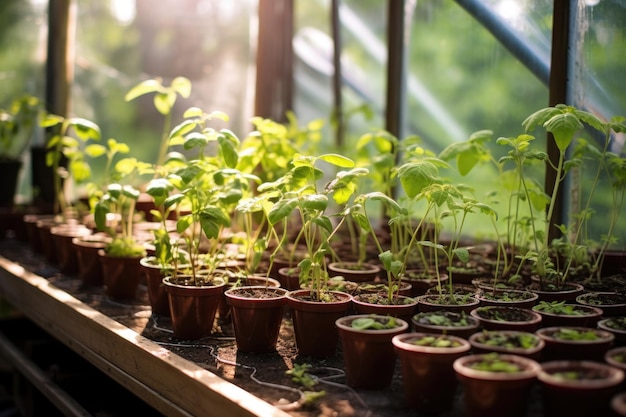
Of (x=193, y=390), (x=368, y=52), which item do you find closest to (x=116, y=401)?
(x=193, y=390)

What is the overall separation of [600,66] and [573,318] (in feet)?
3.57

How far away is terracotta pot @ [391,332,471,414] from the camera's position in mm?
1478

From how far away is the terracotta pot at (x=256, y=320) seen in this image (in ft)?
6.42

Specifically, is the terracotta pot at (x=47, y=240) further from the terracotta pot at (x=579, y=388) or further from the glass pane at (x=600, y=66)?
the terracotta pot at (x=579, y=388)

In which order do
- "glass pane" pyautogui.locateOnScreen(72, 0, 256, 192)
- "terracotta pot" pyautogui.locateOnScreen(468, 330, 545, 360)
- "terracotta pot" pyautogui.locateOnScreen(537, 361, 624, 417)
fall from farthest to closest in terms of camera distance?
1. "glass pane" pyautogui.locateOnScreen(72, 0, 256, 192)
2. "terracotta pot" pyautogui.locateOnScreen(468, 330, 545, 360)
3. "terracotta pot" pyautogui.locateOnScreen(537, 361, 624, 417)

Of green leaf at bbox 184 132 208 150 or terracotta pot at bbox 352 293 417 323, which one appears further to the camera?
green leaf at bbox 184 132 208 150

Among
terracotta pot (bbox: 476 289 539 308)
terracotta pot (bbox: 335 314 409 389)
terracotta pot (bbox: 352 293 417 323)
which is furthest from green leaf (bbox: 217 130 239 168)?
terracotta pot (bbox: 476 289 539 308)

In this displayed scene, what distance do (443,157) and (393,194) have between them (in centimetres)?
128

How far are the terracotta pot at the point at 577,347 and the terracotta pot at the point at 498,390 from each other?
0.15 metres

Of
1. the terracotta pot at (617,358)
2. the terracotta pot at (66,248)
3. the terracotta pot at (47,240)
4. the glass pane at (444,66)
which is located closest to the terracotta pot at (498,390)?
the terracotta pot at (617,358)

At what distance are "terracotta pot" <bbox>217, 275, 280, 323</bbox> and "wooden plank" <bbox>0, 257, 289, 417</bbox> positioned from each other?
32 cm

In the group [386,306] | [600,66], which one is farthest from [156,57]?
[386,306]

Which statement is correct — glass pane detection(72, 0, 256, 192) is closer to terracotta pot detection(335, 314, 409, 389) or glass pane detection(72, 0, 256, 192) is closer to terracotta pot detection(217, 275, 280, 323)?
terracotta pot detection(217, 275, 280, 323)

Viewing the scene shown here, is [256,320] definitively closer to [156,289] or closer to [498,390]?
[156,289]
